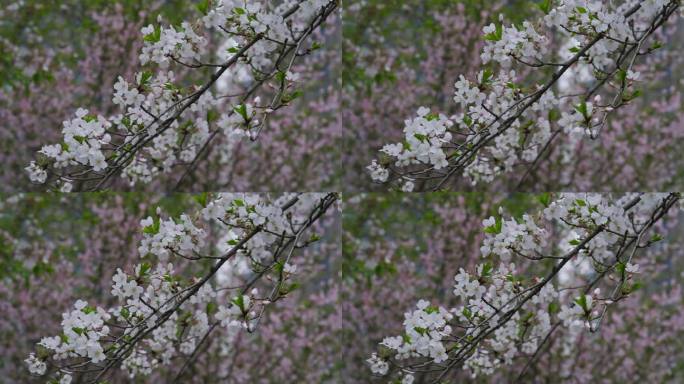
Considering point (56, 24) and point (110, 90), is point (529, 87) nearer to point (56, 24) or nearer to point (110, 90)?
point (110, 90)

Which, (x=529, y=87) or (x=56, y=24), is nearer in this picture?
(x=529, y=87)

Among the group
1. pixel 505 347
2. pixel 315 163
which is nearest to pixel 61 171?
pixel 315 163

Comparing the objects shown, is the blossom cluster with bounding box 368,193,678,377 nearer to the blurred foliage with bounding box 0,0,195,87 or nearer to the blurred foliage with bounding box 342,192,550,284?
the blurred foliage with bounding box 342,192,550,284

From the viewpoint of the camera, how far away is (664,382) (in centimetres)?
333

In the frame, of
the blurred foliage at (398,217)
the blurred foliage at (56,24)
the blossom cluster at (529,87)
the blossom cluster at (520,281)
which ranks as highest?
the blurred foliage at (56,24)

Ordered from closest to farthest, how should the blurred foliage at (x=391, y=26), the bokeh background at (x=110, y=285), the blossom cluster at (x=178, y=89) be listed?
the blossom cluster at (x=178, y=89), the bokeh background at (x=110, y=285), the blurred foliage at (x=391, y=26)

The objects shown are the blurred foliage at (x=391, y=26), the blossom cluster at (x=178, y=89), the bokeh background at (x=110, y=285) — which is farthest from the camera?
the blurred foliage at (x=391, y=26)

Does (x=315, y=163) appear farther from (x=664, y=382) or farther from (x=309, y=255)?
(x=664, y=382)

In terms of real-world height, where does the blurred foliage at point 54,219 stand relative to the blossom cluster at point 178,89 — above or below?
above

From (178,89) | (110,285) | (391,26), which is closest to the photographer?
(178,89)

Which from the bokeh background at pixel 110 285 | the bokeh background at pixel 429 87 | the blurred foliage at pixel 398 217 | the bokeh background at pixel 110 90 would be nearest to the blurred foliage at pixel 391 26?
the bokeh background at pixel 429 87

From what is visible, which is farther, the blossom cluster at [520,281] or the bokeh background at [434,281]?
the bokeh background at [434,281]

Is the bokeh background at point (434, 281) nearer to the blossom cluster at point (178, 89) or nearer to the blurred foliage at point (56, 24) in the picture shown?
the blossom cluster at point (178, 89)

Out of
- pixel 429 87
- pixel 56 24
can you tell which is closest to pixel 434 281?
pixel 429 87
